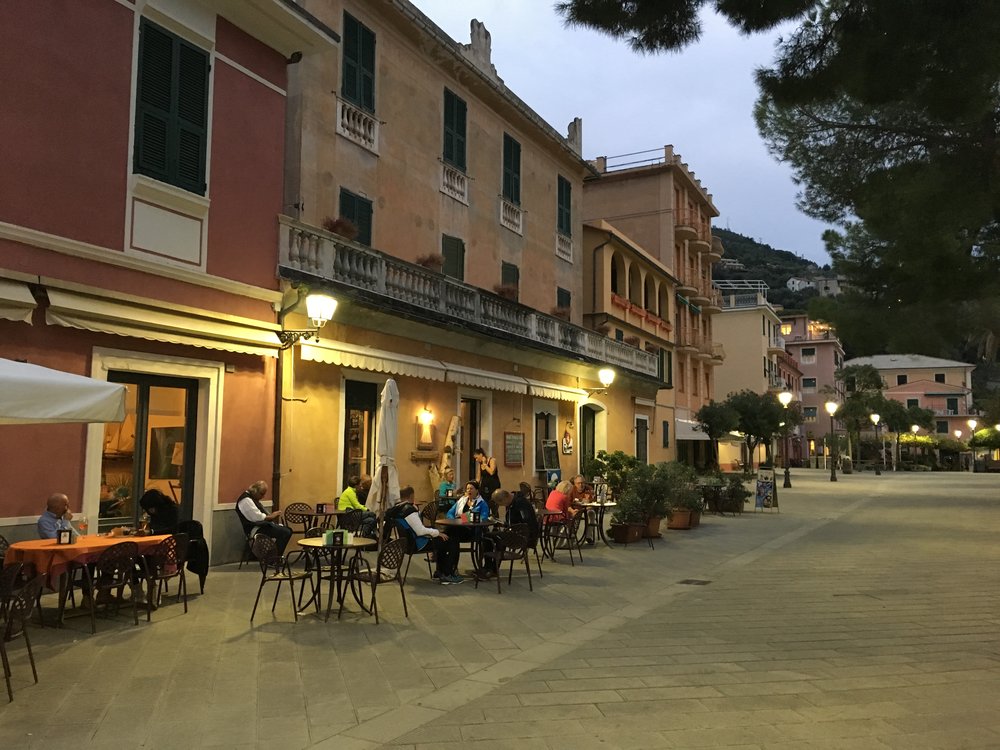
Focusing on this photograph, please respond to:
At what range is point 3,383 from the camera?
17.1 ft

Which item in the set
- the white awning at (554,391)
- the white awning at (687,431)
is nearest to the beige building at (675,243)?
the white awning at (687,431)

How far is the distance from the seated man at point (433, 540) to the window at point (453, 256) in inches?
321

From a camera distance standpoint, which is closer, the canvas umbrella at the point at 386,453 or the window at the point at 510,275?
the canvas umbrella at the point at 386,453

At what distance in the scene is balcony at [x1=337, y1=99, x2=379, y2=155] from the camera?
545 inches

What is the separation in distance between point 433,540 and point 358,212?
23.2 ft

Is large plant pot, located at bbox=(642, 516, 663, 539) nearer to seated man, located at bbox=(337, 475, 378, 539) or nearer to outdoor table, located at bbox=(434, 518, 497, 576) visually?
outdoor table, located at bbox=(434, 518, 497, 576)

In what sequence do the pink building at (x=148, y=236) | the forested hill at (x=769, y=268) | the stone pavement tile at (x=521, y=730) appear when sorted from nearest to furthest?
the stone pavement tile at (x=521, y=730), the pink building at (x=148, y=236), the forested hill at (x=769, y=268)

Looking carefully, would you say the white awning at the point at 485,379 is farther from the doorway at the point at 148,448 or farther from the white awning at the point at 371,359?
the doorway at the point at 148,448

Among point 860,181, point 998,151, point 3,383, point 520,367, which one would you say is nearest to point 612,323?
point 520,367

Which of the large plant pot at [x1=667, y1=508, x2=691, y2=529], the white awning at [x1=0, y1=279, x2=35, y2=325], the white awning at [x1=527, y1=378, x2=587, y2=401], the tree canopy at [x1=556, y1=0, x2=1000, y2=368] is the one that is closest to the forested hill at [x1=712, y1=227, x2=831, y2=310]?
the white awning at [x1=527, y1=378, x2=587, y2=401]

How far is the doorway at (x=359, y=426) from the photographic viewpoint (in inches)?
512

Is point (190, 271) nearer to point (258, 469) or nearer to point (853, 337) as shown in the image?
point (258, 469)

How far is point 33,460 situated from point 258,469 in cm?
317

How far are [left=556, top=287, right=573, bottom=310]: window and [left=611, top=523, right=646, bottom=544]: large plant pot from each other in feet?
31.5
